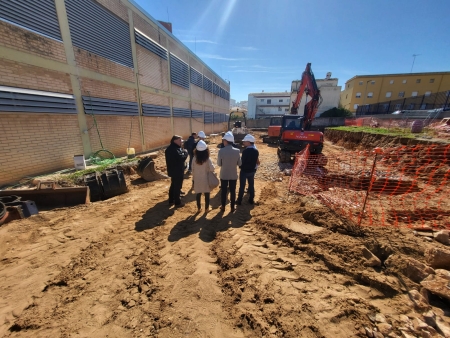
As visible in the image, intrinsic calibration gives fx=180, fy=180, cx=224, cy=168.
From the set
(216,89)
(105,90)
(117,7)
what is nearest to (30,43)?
(105,90)

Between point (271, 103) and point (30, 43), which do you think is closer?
point (30, 43)

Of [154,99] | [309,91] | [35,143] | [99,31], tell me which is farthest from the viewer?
[154,99]

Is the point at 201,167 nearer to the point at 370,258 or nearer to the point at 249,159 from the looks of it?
the point at 249,159

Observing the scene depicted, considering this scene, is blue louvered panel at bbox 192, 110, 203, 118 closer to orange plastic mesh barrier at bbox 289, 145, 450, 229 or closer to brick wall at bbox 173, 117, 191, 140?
brick wall at bbox 173, 117, 191, 140

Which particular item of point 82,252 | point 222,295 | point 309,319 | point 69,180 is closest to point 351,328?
point 309,319

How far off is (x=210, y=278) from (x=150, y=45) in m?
12.7

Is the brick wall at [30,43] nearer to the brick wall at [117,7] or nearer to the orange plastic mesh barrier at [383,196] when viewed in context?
the brick wall at [117,7]

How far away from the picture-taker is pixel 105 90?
25.8 ft

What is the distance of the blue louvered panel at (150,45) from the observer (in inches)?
378

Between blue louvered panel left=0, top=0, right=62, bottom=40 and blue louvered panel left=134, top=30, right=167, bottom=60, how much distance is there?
4.32m

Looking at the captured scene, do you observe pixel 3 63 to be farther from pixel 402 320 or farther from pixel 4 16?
pixel 402 320

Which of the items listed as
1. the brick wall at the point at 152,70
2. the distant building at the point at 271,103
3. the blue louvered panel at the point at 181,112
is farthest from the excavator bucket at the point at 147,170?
the distant building at the point at 271,103

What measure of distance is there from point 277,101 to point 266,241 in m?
54.7

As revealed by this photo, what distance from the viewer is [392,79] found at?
34.3 metres
